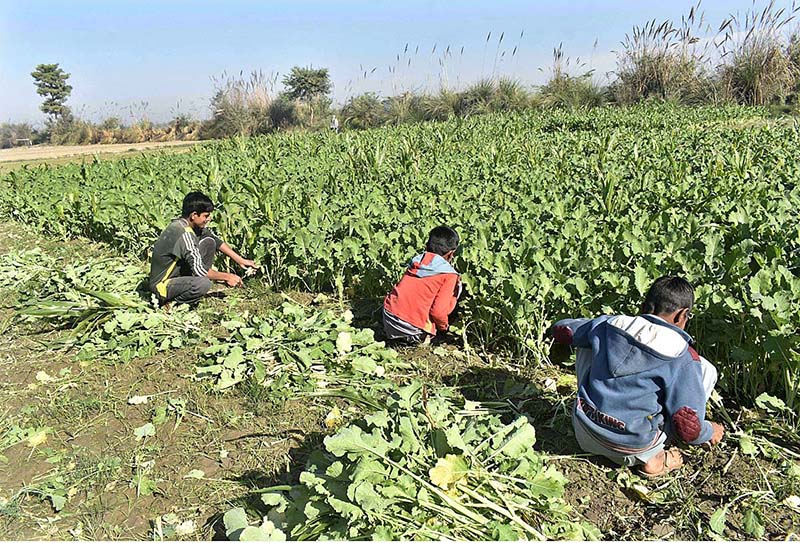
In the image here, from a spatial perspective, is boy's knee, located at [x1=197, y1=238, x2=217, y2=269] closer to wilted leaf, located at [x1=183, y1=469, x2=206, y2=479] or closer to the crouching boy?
the crouching boy

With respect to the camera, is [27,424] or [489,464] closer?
[489,464]

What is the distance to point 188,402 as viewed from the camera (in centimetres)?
370

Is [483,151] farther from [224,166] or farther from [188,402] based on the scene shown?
[188,402]

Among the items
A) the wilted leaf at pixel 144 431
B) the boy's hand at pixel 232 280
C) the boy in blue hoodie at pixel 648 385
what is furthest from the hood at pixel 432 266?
the boy's hand at pixel 232 280

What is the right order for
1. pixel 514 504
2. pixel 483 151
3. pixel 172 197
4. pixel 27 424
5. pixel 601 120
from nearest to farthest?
pixel 514 504 → pixel 27 424 → pixel 172 197 → pixel 483 151 → pixel 601 120

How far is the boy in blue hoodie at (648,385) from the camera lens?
2.52m

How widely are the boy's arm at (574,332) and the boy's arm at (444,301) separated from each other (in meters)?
1.08

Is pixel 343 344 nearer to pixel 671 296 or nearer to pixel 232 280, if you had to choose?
pixel 232 280

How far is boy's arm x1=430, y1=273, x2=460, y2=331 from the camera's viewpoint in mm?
4035

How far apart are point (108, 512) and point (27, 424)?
1211 mm

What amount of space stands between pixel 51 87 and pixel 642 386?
62.5 m

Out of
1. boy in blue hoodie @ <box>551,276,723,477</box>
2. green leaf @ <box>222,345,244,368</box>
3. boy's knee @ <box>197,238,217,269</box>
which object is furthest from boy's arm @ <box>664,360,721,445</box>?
boy's knee @ <box>197,238,217,269</box>

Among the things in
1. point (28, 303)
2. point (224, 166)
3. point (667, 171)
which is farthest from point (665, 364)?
point (224, 166)

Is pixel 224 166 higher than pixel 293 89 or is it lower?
A: lower
